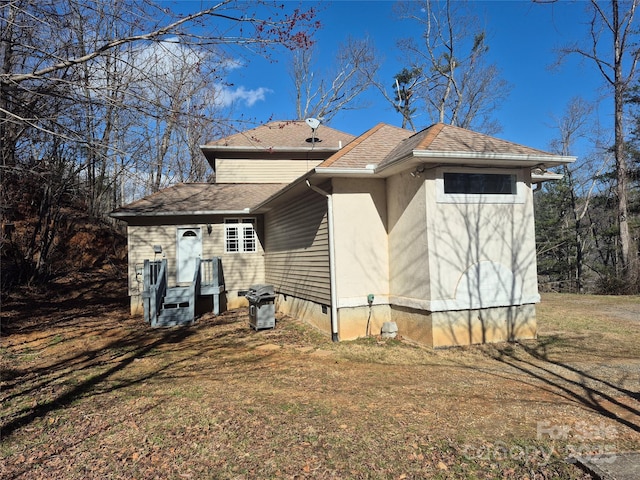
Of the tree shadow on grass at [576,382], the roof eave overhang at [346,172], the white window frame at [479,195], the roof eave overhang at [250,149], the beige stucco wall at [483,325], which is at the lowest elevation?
the tree shadow on grass at [576,382]

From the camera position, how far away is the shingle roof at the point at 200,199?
11961 mm

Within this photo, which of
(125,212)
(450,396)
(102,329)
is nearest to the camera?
(450,396)

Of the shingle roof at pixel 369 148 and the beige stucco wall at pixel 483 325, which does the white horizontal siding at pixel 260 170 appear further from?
the beige stucco wall at pixel 483 325

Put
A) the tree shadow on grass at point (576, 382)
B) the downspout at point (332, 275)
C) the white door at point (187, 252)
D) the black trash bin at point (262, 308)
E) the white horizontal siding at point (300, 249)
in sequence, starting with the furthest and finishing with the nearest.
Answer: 1. the white door at point (187, 252)
2. the black trash bin at point (262, 308)
3. the white horizontal siding at point (300, 249)
4. the downspout at point (332, 275)
5. the tree shadow on grass at point (576, 382)

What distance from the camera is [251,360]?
6750 millimetres

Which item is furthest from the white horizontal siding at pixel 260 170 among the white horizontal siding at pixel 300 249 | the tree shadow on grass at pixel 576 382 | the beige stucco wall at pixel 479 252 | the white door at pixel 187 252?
the tree shadow on grass at pixel 576 382

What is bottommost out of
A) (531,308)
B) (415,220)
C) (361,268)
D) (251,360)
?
Answer: (251,360)

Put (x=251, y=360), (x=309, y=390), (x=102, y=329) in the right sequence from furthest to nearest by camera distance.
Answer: (x=102, y=329) < (x=251, y=360) < (x=309, y=390)

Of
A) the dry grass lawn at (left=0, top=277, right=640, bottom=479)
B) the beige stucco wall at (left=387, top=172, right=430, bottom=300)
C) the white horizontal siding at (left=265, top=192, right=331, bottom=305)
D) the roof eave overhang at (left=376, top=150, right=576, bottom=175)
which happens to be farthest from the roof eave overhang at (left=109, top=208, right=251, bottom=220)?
the roof eave overhang at (left=376, top=150, right=576, bottom=175)

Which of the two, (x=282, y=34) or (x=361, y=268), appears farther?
(x=361, y=268)

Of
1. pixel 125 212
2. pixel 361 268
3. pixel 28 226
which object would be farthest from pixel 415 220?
pixel 28 226

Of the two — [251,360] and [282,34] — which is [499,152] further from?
[251,360]

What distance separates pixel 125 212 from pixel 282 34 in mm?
8248

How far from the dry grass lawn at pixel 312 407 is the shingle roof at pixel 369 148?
11.4 feet
